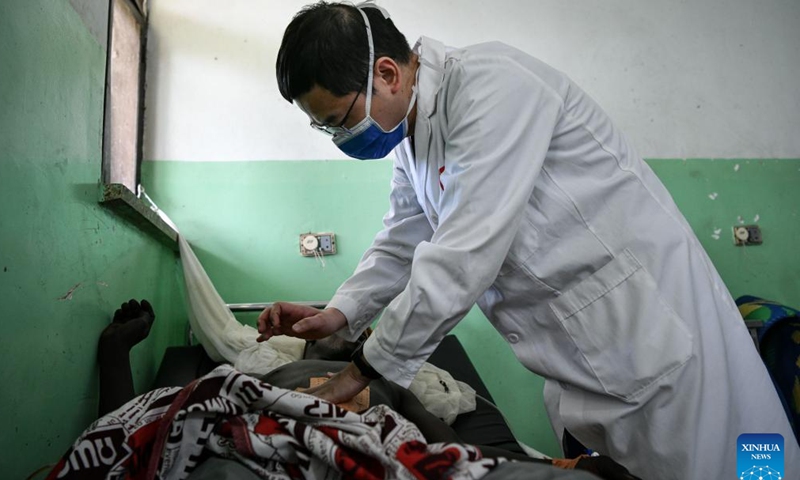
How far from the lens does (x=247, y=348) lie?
71.7 inches

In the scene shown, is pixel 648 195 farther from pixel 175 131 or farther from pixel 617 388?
pixel 175 131

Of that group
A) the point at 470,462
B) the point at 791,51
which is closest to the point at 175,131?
the point at 470,462

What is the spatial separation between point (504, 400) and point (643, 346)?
1.54 meters

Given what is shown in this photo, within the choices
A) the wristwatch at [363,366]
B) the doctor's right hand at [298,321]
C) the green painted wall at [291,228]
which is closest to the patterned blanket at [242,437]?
the wristwatch at [363,366]

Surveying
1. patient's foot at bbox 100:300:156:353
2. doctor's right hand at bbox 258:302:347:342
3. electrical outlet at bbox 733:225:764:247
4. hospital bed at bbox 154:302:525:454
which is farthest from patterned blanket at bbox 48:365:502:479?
electrical outlet at bbox 733:225:764:247

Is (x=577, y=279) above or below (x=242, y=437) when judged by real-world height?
above

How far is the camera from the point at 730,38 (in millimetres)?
2771

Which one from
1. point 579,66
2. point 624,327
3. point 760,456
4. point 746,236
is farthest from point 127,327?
point 746,236

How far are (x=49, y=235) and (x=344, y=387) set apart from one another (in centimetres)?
65

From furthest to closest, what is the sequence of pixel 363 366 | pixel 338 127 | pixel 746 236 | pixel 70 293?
pixel 746 236
pixel 70 293
pixel 338 127
pixel 363 366

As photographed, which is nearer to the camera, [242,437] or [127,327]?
[242,437]

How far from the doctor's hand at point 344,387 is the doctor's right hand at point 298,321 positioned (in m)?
0.15

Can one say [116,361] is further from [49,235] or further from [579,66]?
[579,66]

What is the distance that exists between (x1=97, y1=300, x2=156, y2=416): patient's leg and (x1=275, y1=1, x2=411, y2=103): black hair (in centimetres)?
74
